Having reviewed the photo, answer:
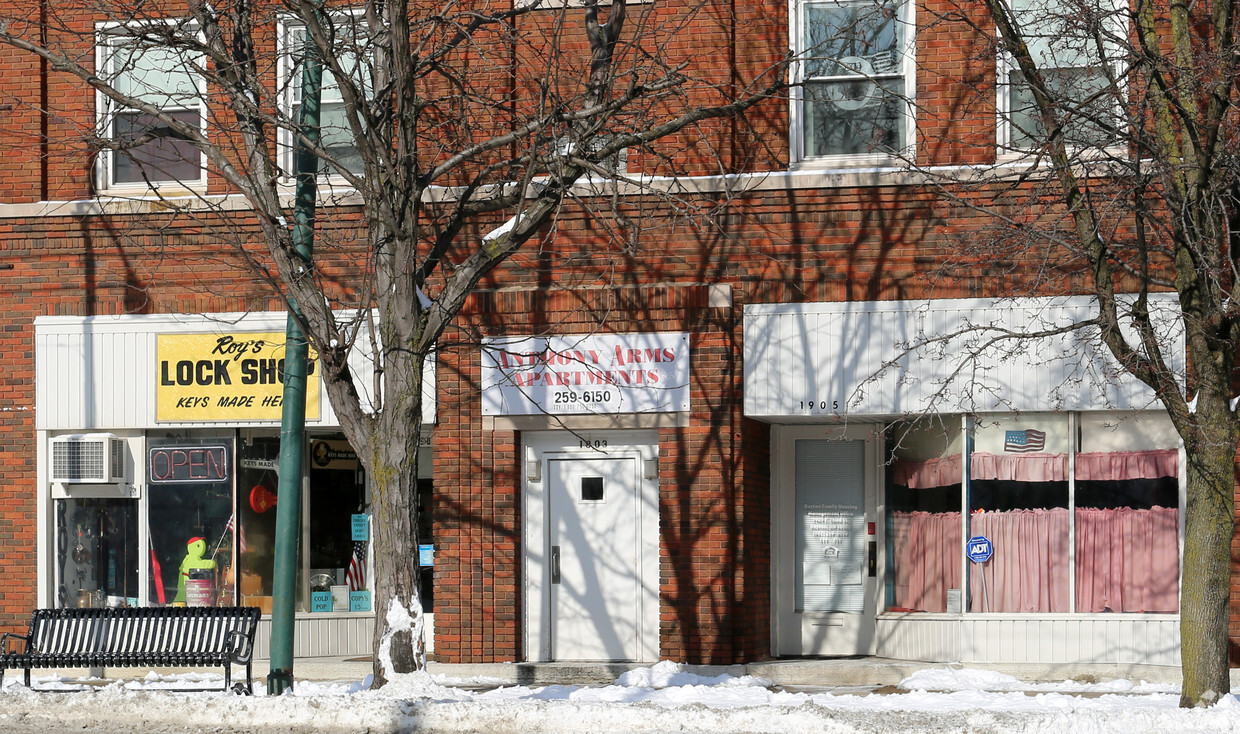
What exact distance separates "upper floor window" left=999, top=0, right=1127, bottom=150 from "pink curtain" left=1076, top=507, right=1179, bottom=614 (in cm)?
368

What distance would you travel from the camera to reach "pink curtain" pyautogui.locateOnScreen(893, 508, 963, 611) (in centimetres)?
1427

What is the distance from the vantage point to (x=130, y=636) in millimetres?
12883

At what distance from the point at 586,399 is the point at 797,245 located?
2.58 metres

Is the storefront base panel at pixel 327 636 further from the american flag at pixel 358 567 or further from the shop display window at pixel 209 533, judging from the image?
the american flag at pixel 358 567

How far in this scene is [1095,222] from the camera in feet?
34.0

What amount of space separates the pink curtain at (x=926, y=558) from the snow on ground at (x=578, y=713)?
2275 mm

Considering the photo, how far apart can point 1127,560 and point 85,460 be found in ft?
34.6

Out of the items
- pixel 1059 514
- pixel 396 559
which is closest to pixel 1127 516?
pixel 1059 514

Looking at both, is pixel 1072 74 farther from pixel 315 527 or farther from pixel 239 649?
pixel 239 649

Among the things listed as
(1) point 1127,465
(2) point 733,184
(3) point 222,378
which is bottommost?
(1) point 1127,465

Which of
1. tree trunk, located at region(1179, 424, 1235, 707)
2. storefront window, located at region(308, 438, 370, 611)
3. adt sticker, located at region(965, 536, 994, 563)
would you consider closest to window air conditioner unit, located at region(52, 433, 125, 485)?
storefront window, located at region(308, 438, 370, 611)

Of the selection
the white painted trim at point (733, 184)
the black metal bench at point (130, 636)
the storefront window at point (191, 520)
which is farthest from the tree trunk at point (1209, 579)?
the storefront window at point (191, 520)

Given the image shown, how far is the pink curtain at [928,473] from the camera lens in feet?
46.8

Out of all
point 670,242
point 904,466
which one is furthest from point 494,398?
point 904,466
